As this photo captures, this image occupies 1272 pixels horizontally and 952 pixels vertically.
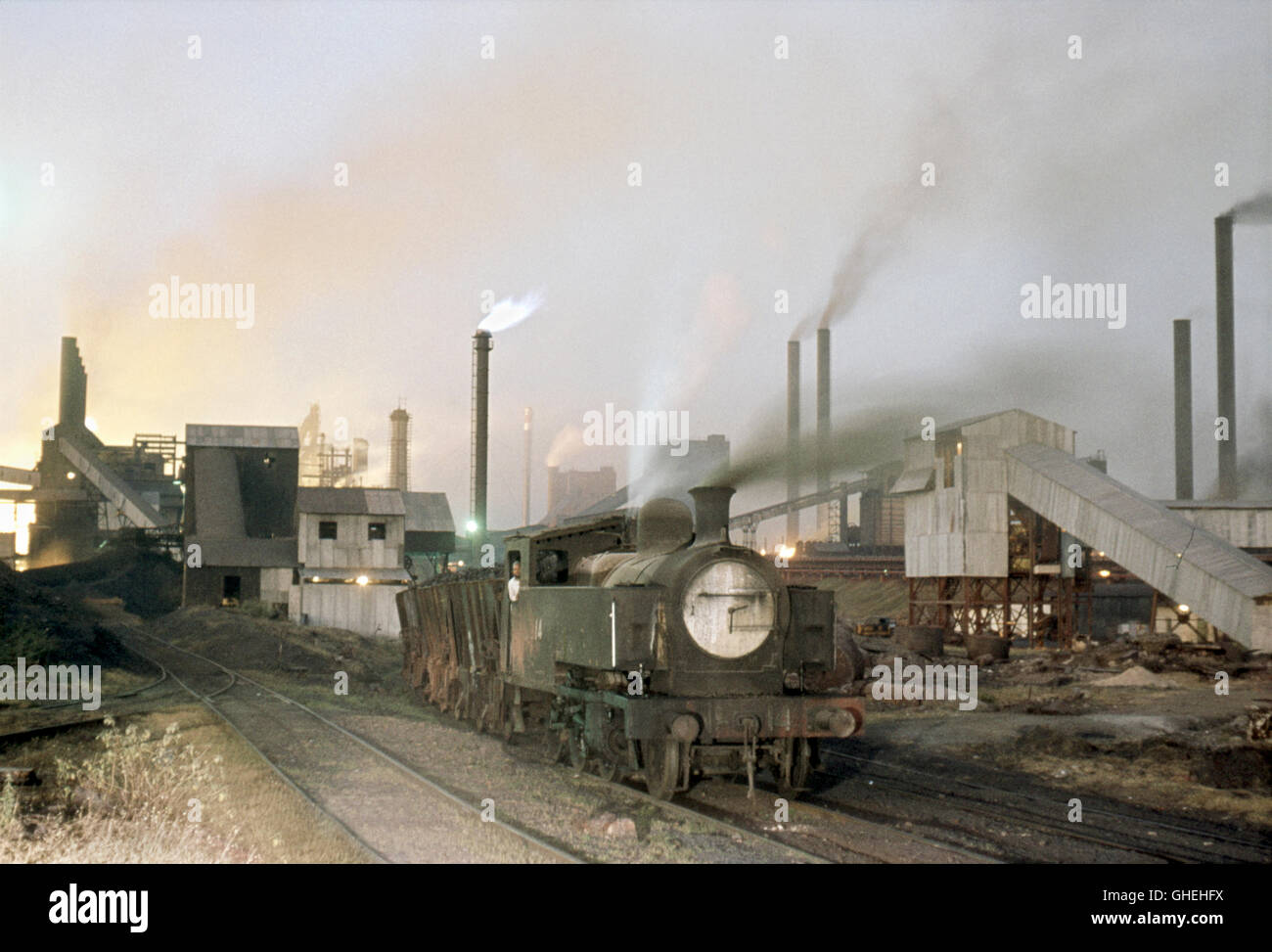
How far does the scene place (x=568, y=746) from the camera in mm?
13242

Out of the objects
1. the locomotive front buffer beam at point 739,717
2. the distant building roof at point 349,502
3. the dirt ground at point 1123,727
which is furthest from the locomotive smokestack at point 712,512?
the distant building roof at point 349,502

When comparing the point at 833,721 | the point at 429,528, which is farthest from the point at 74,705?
the point at 429,528

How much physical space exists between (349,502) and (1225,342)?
4369cm

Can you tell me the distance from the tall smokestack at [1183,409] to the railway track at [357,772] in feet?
161

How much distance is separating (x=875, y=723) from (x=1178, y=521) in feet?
53.3

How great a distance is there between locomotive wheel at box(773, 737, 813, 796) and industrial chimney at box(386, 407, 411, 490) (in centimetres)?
6471

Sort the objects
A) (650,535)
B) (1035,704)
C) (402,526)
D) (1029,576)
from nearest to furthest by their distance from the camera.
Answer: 1. (650,535)
2. (1035,704)
3. (1029,576)
4. (402,526)

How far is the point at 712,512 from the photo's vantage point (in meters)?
11.1

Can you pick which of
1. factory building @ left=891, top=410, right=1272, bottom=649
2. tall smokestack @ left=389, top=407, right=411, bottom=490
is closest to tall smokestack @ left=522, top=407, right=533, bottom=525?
tall smokestack @ left=389, top=407, right=411, bottom=490

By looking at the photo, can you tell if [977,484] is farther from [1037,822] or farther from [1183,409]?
[1037,822]

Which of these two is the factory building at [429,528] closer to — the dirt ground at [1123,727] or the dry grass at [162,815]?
the dirt ground at [1123,727]

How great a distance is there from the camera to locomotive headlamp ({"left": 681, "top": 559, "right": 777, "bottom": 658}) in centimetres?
1063
